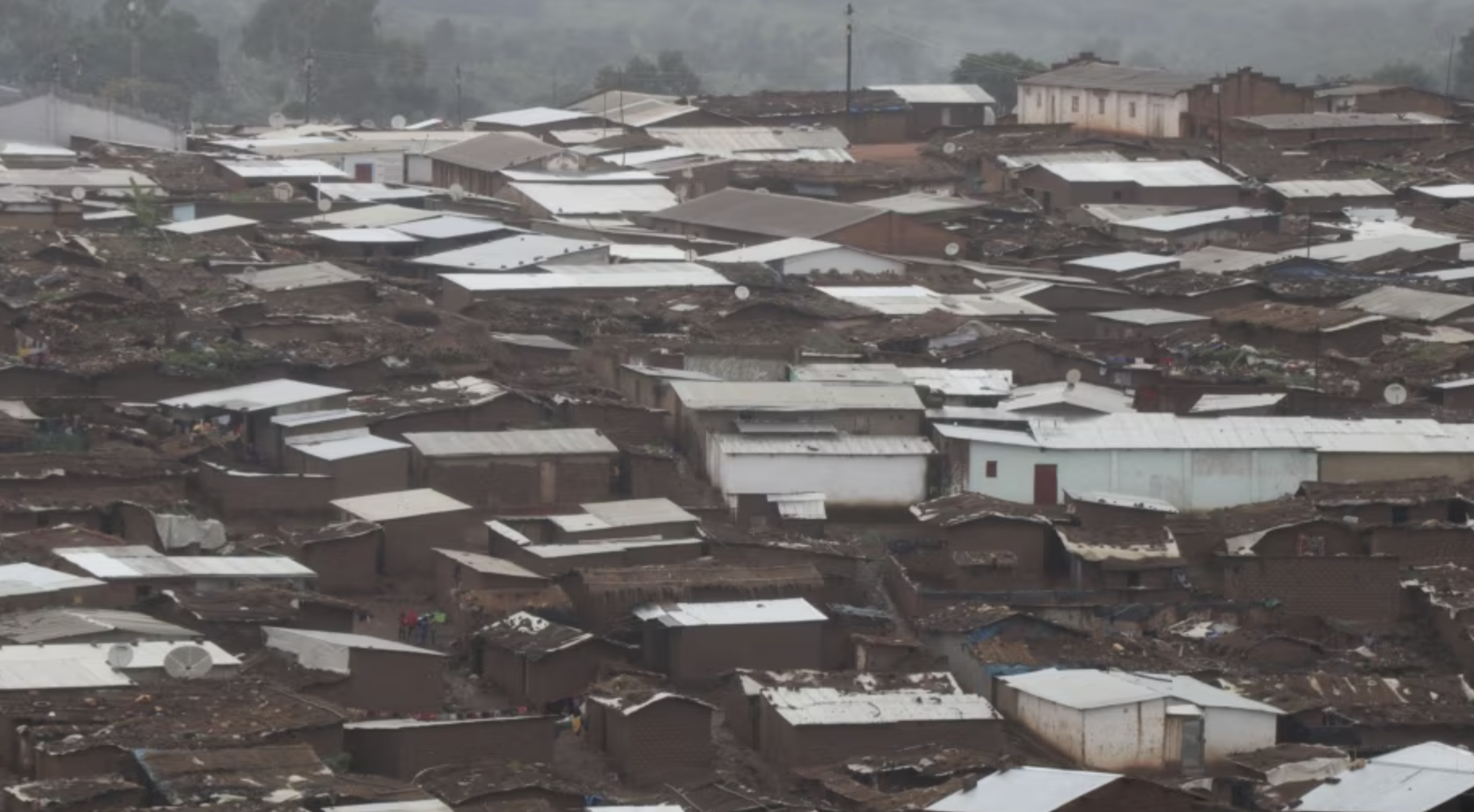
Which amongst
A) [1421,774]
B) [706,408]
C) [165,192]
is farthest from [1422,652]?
[165,192]

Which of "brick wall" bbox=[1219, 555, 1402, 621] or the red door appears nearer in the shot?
"brick wall" bbox=[1219, 555, 1402, 621]

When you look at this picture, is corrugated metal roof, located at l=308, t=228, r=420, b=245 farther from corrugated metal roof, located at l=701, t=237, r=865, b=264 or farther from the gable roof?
the gable roof

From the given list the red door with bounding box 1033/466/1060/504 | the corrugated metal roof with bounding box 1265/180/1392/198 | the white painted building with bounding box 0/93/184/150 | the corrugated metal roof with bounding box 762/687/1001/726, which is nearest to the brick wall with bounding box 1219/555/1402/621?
the red door with bounding box 1033/466/1060/504

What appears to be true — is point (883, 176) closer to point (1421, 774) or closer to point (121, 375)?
point (121, 375)

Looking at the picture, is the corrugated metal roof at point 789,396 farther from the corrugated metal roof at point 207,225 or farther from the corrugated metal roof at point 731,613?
the corrugated metal roof at point 207,225

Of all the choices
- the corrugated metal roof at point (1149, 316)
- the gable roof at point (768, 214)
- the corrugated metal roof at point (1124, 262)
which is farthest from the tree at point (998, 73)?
the corrugated metal roof at point (1149, 316)

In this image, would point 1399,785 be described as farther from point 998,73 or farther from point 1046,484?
point 998,73
